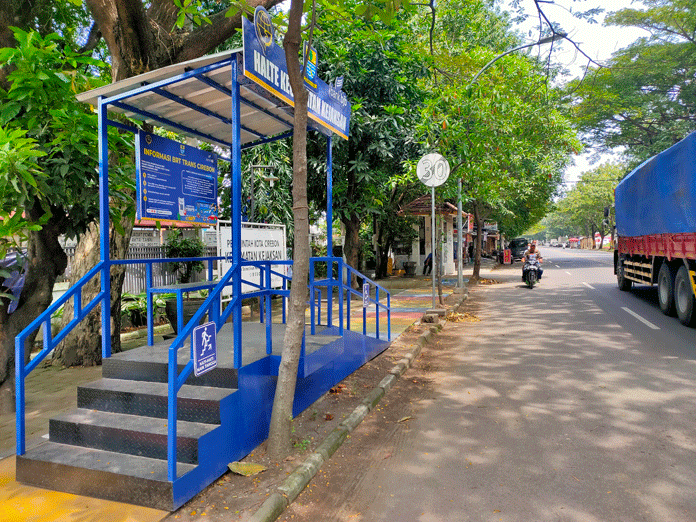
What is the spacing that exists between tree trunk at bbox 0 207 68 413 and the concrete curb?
11.5 feet

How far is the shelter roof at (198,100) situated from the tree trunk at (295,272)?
1.46 ft

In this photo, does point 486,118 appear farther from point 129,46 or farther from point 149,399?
point 149,399

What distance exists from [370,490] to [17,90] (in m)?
5.05

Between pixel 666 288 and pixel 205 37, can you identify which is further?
pixel 666 288

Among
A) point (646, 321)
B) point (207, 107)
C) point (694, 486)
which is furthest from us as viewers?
point (646, 321)

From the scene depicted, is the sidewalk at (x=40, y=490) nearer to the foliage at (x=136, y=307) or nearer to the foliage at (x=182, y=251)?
the foliage at (x=136, y=307)

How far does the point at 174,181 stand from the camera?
17.9 feet

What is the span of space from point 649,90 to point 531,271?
512 inches

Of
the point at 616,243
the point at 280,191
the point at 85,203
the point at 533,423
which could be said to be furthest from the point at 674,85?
the point at 85,203

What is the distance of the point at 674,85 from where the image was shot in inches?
930

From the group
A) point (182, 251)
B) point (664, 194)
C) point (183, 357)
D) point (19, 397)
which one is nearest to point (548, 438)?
point (183, 357)

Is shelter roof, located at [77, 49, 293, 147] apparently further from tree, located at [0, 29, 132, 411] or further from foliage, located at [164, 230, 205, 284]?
foliage, located at [164, 230, 205, 284]

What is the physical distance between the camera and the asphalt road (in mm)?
3420

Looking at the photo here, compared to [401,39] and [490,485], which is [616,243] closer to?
[401,39]
